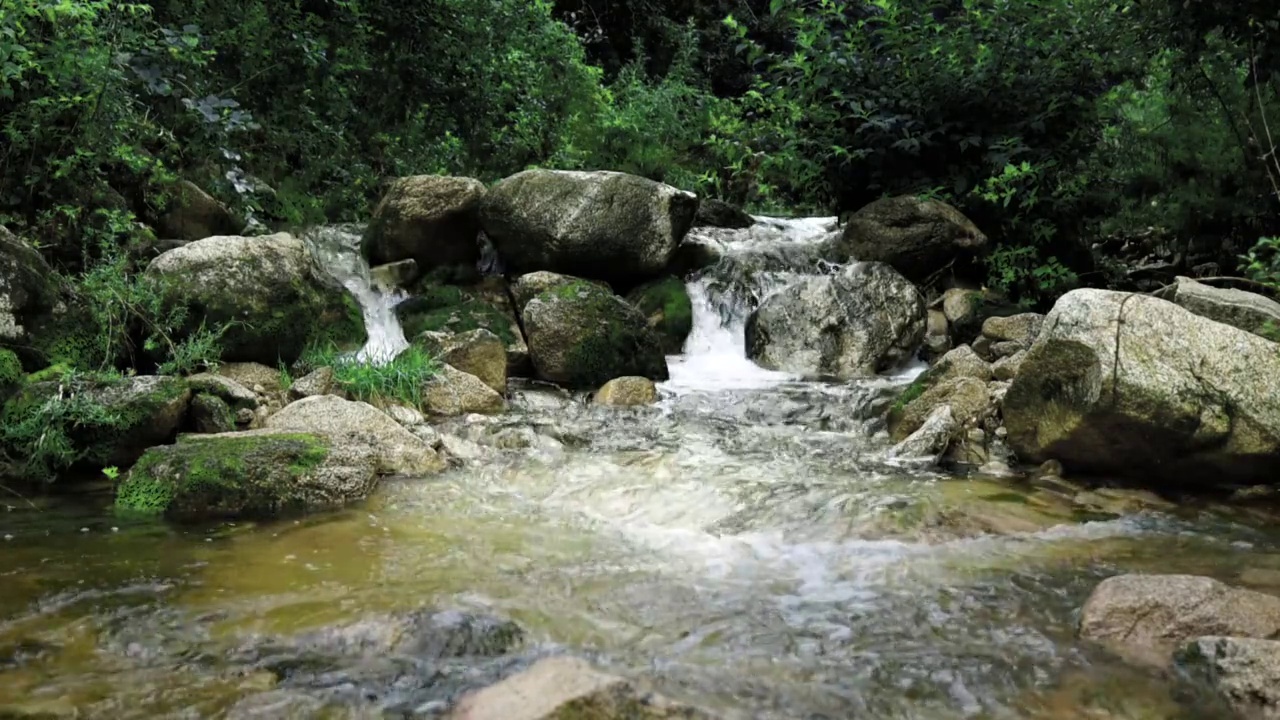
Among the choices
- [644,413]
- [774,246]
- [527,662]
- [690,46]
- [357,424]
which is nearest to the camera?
[527,662]

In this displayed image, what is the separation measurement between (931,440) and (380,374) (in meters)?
4.49

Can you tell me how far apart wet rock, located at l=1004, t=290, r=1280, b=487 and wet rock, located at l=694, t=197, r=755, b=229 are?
7.38 m

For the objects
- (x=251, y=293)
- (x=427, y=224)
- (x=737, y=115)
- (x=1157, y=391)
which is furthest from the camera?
(x=737, y=115)

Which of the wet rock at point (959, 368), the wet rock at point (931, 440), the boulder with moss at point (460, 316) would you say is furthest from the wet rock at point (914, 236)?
the boulder with moss at point (460, 316)

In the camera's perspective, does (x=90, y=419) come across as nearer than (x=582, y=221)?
Yes

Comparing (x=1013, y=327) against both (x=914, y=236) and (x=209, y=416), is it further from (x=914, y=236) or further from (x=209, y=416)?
(x=209, y=416)

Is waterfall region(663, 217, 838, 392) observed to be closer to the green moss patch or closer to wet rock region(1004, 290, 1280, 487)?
wet rock region(1004, 290, 1280, 487)

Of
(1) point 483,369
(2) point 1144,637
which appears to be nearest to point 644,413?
(1) point 483,369

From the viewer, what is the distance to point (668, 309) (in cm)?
972

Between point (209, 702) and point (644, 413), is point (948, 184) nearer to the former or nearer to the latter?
point (644, 413)

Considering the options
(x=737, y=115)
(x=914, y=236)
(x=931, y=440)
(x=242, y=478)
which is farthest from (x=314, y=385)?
(x=737, y=115)

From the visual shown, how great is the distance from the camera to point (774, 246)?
1103cm

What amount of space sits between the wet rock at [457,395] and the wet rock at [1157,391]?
4.43 meters

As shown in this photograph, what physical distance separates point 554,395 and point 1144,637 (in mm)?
5659
